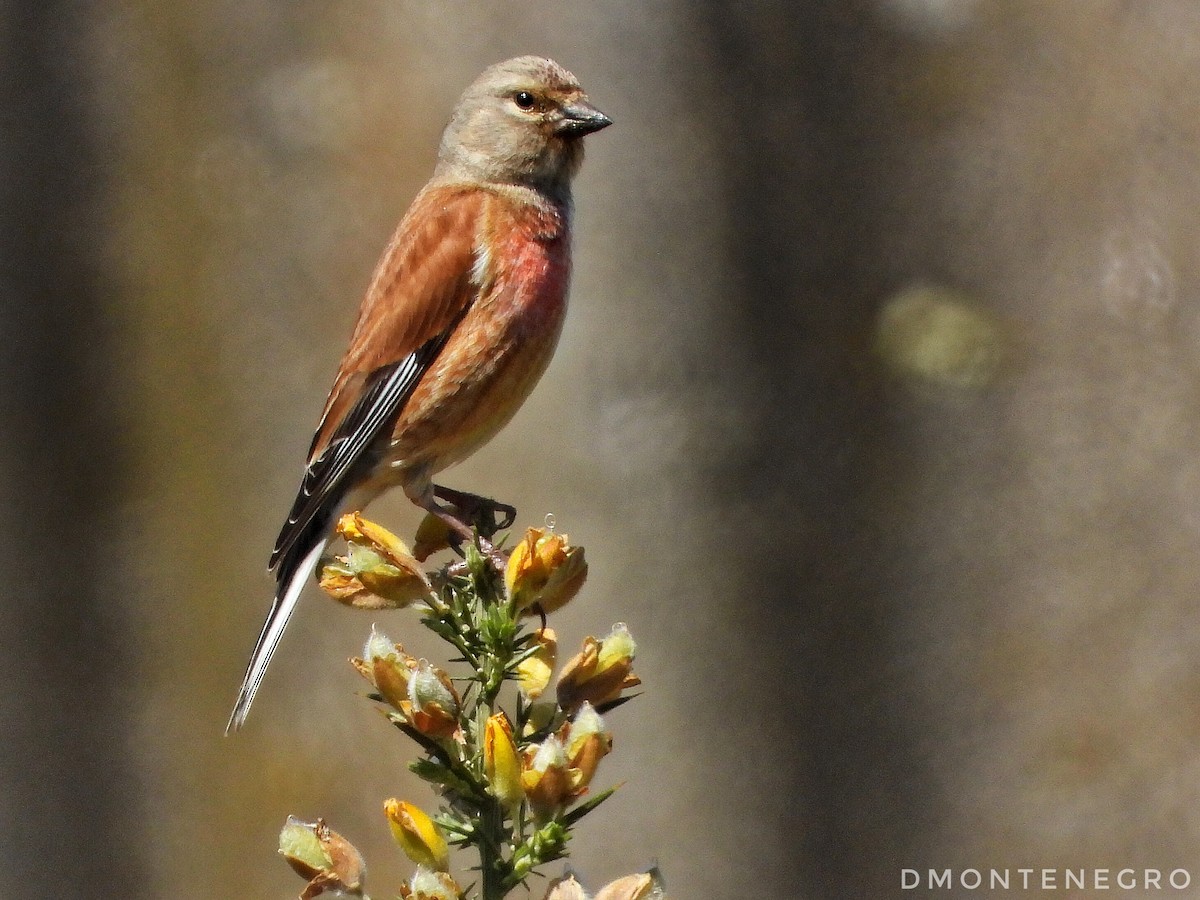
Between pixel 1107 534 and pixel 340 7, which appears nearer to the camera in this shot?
pixel 1107 534

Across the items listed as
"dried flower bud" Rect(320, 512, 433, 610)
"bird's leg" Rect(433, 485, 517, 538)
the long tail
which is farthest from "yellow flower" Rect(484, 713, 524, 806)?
the long tail

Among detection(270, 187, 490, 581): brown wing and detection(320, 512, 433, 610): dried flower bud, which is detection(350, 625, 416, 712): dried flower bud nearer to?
detection(320, 512, 433, 610): dried flower bud

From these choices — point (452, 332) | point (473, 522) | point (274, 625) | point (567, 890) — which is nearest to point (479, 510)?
point (473, 522)

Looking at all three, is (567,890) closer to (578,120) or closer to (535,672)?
(535,672)

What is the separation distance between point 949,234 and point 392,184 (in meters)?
1.24

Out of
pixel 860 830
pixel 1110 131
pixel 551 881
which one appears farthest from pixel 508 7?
pixel 551 881

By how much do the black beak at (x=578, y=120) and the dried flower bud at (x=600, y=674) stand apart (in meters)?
1.38

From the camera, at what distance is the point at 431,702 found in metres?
1.09

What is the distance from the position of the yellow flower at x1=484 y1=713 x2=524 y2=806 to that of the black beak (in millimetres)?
1513

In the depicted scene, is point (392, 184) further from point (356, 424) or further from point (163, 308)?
point (356, 424)

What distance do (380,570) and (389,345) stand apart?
1.04 meters

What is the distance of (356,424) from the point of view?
2.18 m

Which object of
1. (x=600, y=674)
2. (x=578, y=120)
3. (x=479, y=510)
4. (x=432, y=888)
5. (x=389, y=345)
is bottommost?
(x=432, y=888)

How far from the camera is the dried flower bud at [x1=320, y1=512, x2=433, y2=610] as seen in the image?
1278 mm
